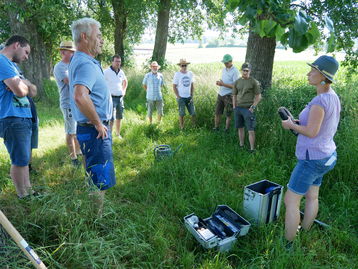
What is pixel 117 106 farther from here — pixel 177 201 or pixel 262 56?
pixel 262 56

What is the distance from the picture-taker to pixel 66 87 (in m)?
4.24

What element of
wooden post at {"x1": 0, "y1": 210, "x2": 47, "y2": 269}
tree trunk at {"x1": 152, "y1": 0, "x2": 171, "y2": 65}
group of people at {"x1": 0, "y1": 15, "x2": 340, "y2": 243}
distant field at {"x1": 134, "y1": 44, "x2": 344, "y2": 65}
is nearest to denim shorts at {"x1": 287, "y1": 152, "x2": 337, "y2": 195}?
group of people at {"x1": 0, "y1": 15, "x2": 340, "y2": 243}

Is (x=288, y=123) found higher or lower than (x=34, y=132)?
higher

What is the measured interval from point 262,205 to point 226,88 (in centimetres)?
364

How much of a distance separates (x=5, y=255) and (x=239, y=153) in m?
3.74

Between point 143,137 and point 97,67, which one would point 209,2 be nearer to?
point 143,137

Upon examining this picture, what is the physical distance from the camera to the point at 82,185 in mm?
2781

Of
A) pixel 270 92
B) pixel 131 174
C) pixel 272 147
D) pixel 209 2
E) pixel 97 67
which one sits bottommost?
pixel 131 174

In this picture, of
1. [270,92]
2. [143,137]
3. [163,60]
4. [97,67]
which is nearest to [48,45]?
[163,60]

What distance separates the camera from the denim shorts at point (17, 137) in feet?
9.78

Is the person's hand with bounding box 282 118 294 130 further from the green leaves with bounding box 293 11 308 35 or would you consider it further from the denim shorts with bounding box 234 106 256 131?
the denim shorts with bounding box 234 106 256 131

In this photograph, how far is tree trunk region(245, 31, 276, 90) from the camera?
6.12 metres

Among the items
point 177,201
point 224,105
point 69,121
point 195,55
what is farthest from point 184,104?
point 195,55

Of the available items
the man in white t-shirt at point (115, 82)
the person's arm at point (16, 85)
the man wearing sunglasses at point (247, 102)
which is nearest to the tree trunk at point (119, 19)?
the man in white t-shirt at point (115, 82)
